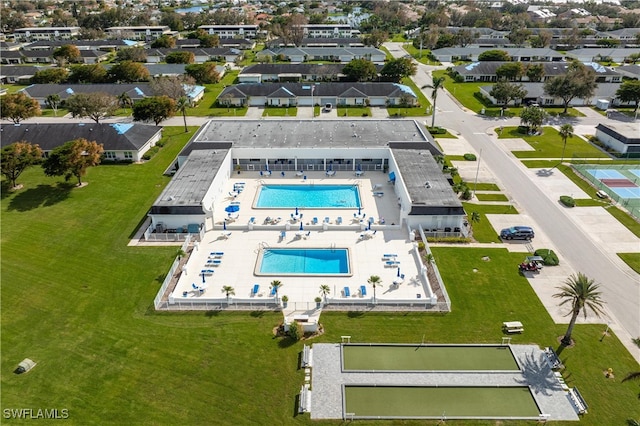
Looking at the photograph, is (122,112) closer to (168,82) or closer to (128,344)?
(168,82)

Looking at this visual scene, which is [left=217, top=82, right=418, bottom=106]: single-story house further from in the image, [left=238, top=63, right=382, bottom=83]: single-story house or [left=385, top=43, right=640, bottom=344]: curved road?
[left=238, top=63, right=382, bottom=83]: single-story house

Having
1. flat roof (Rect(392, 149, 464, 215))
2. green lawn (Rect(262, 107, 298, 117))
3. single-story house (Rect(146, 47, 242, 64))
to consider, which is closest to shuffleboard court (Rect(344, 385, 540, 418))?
flat roof (Rect(392, 149, 464, 215))

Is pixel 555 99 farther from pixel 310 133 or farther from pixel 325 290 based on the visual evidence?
pixel 325 290

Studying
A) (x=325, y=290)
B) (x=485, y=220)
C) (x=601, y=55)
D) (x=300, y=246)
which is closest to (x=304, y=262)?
(x=300, y=246)

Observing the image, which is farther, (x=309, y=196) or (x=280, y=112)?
(x=280, y=112)

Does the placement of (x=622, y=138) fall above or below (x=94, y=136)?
below

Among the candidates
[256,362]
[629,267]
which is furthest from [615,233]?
[256,362]

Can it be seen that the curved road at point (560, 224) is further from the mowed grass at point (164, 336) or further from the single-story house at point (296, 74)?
the single-story house at point (296, 74)
